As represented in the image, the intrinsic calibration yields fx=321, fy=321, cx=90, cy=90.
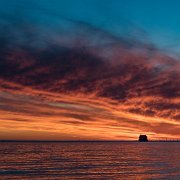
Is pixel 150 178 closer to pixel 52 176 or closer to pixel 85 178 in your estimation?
pixel 85 178

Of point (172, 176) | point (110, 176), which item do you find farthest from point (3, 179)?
point (172, 176)

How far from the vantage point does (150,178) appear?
55938 mm

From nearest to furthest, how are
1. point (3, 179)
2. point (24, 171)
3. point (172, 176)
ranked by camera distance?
point (3, 179) → point (172, 176) → point (24, 171)

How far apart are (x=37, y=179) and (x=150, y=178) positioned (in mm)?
19497

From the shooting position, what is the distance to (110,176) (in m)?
58.4

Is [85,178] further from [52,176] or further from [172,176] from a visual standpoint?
[172,176]

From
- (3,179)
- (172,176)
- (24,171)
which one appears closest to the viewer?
(3,179)

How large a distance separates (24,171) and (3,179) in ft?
38.2

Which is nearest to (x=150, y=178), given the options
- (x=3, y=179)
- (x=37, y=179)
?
(x=37, y=179)

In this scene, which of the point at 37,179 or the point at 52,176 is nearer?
the point at 37,179

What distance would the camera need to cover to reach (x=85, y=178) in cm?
5594

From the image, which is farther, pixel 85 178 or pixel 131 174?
pixel 131 174

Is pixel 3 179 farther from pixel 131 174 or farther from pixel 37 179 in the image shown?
pixel 131 174

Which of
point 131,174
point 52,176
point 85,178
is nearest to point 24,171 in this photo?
point 52,176
